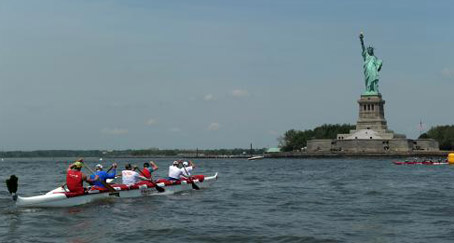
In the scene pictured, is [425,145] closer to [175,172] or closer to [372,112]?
[372,112]

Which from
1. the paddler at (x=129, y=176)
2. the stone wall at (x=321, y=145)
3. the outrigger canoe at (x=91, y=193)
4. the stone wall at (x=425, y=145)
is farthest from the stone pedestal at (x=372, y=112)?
the paddler at (x=129, y=176)

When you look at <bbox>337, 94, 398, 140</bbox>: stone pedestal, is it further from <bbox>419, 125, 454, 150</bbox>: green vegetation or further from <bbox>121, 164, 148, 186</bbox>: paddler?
<bbox>121, 164, 148, 186</bbox>: paddler

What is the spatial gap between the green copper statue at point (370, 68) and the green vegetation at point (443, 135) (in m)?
39.5

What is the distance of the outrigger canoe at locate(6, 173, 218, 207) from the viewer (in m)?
27.2

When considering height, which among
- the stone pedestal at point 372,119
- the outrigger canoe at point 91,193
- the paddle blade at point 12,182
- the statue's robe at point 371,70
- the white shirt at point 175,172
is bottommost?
the outrigger canoe at point 91,193

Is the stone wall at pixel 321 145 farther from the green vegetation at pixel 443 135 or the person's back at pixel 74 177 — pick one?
the person's back at pixel 74 177

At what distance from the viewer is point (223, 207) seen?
3014 centimetres

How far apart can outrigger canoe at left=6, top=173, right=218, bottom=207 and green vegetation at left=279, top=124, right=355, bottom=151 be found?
461ft

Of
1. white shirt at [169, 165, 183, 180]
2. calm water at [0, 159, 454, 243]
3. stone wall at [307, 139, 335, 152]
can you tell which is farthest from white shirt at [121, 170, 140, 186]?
stone wall at [307, 139, 335, 152]

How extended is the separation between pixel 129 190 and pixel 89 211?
4948 mm

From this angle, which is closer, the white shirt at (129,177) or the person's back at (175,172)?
the white shirt at (129,177)

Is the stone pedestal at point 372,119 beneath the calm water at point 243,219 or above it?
above

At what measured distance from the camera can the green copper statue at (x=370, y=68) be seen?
13575 centimetres

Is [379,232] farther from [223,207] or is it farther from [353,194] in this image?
[353,194]
